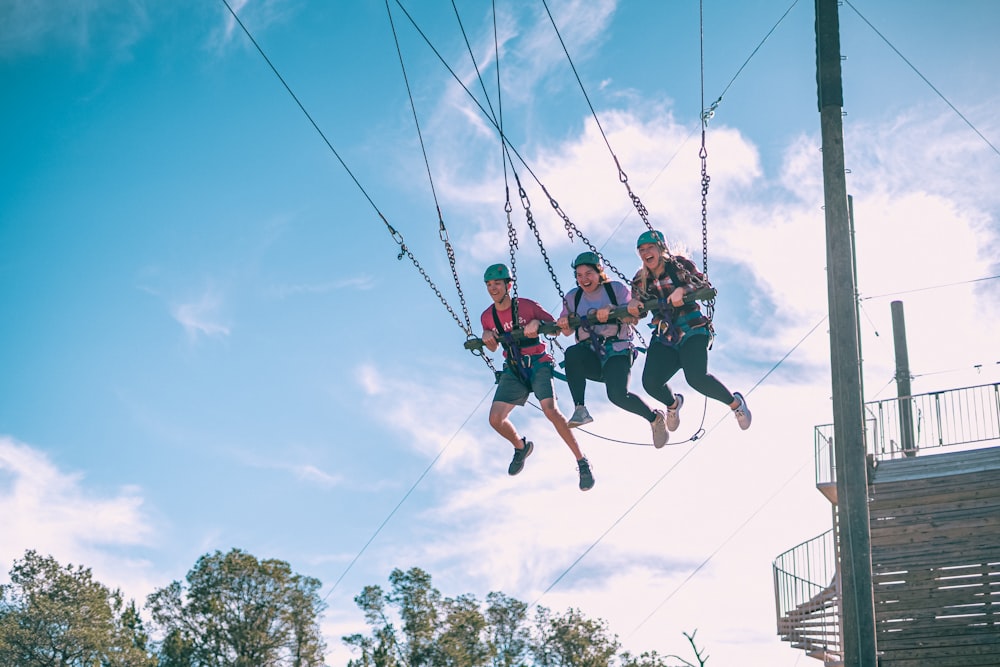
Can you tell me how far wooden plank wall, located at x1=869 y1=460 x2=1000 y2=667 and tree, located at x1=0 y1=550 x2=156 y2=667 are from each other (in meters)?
31.0

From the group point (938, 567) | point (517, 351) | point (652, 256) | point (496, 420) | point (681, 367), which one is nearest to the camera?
point (652, 256)

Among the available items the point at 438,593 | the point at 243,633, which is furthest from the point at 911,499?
the point at 243,633

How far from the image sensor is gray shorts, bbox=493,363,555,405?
32.3 feet

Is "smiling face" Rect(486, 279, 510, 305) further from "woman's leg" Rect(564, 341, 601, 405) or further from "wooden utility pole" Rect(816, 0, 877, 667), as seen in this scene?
"wooden utility pole" Rect(816, 0, 877, 667)

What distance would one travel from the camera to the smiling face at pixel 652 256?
30.4 feet

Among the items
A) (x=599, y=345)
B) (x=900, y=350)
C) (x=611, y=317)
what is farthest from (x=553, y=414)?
(x=900, y=350)

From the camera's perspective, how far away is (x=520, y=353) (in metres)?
9.95

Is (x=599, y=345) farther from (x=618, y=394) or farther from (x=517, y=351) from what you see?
(x=517, y=351)

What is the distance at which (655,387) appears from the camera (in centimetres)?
966

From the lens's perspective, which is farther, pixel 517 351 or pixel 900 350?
pixel 900 350

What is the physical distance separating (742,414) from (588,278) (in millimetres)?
1679

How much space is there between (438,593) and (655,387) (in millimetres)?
31913

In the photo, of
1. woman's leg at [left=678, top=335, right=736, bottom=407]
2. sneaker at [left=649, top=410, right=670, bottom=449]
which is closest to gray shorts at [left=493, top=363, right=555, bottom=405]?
sneaker at [left=649, top=410, right=670, bottom=449]

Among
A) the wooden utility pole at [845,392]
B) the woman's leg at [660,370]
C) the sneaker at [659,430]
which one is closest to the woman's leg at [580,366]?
the woman's leg at [660,370]
